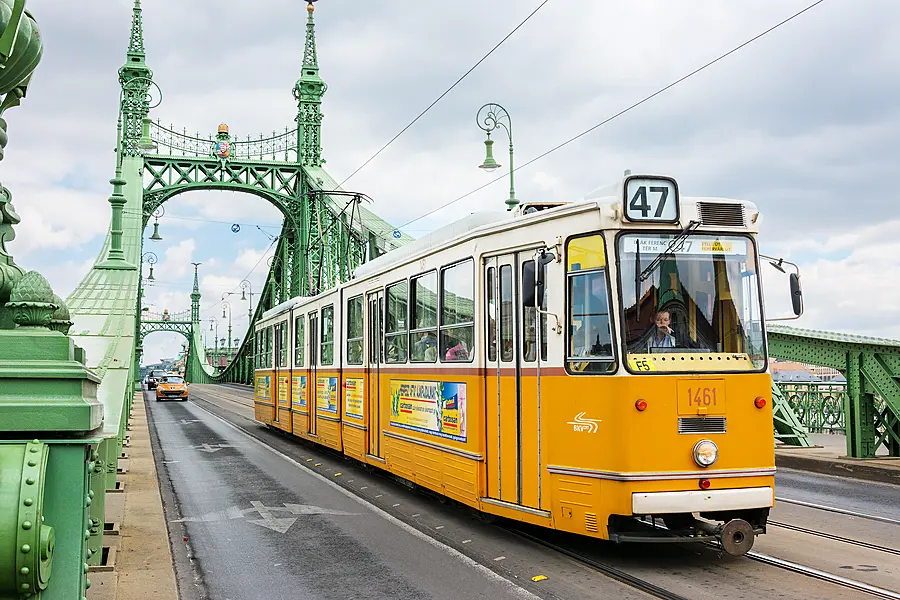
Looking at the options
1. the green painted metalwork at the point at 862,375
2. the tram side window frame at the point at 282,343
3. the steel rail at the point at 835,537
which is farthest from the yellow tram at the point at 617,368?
the tram side window frame at the point at 282,343

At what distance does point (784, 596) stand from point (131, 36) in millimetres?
56618

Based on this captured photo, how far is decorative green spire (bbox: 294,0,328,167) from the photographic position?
Result: 179ft

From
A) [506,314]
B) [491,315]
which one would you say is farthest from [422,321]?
[506,314]

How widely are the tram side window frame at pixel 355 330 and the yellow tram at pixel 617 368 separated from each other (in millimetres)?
4349

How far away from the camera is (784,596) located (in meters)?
6.51

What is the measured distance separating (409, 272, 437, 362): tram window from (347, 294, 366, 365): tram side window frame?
8.44 ft

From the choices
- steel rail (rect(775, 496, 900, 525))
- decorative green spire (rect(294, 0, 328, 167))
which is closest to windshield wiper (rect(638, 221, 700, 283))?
steel rail (rect(775, 496, 900, 525))

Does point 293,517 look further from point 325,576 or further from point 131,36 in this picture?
point 131,36

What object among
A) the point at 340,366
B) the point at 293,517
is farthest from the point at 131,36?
the point at 293,517

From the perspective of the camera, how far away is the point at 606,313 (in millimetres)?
7672

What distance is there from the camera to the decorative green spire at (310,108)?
54438 millimetres

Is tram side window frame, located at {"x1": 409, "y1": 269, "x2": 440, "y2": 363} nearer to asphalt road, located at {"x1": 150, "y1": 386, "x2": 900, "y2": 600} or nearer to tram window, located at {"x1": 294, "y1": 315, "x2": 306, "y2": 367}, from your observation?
asphalt road, located at {"x1": 150, "y1": 386, "x2": 900, "y2": 600}

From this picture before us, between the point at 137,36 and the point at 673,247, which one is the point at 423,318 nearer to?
the point at 673,247

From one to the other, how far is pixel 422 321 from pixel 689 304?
3934 mm
